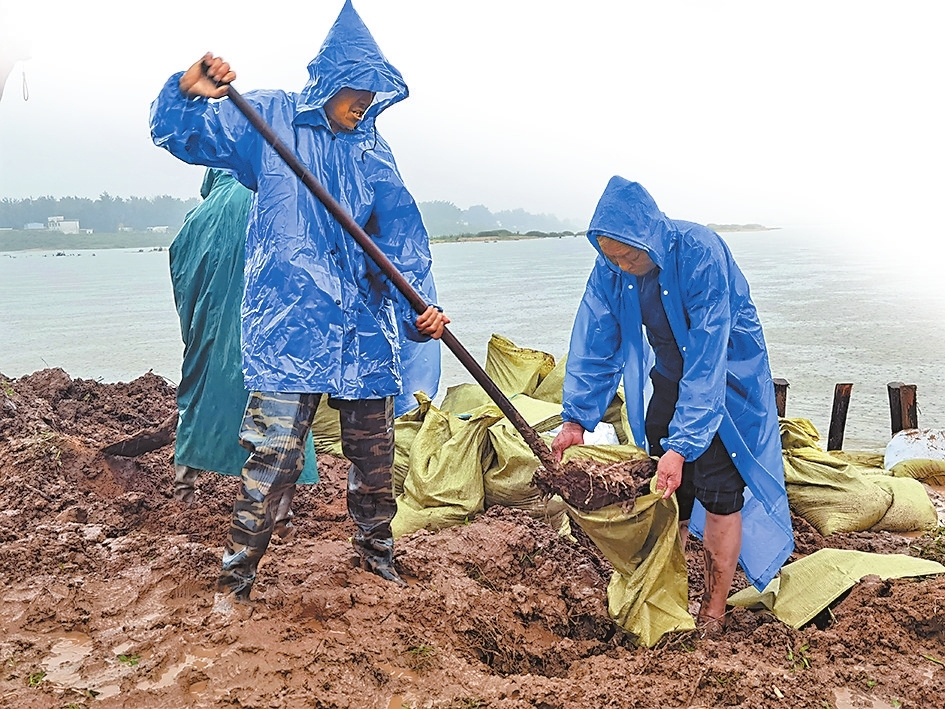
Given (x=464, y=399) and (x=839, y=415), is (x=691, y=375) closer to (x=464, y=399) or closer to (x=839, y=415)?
(x=464, y=399)

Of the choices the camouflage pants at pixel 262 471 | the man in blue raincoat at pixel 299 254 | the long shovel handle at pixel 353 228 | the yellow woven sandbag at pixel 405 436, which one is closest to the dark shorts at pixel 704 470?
the long shovel handle at pixel 353 228

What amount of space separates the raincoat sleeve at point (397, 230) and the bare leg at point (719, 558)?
1.30 meters

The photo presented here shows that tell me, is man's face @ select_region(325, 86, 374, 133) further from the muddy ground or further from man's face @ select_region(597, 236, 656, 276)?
the muddy ground

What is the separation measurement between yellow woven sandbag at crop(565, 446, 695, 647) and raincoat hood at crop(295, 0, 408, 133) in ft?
5.31

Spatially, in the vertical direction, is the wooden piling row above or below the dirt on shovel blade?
below

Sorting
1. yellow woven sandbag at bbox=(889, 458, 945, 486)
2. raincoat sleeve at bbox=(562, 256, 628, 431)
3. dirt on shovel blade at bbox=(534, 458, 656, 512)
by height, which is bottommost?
yellow woven sandbag at bbox=(889, 458, 945, 486)

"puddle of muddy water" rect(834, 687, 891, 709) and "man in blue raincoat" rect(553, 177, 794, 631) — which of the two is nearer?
"puddle of muddy water" rect(834, 687, 891, 709)

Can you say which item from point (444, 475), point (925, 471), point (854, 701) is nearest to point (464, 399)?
point (444, 475)

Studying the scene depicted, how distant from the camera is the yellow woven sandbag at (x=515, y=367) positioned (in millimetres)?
5703

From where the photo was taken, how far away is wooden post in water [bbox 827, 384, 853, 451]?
6.18 meters

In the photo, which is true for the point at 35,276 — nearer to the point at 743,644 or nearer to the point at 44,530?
the point at 44,530

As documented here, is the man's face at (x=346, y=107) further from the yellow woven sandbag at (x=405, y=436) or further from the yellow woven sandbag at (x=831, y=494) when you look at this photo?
the yellow woven sandbag at (x=831, y=494)

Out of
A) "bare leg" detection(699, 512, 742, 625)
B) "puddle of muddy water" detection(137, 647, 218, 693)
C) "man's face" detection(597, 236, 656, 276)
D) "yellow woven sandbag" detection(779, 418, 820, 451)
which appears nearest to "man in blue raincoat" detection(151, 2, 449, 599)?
"puddle of muddy water" detection(137, 647, 218, 693)

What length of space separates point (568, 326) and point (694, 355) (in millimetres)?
10296
